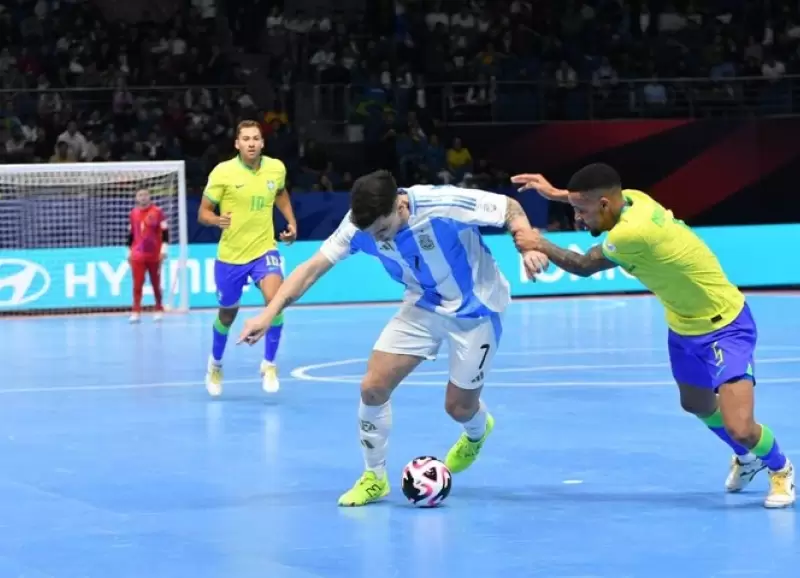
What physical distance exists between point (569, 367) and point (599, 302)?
8458 mm

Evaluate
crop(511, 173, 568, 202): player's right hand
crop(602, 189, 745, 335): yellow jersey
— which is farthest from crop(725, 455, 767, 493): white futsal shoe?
crop(511, 173, 568, 202): player's right hand

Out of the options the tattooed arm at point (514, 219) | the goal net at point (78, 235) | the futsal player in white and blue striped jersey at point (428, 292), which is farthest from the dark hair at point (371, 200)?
the goal net at point (78, 235)

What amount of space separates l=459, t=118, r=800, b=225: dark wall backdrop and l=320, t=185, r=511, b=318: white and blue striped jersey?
19.1 metres

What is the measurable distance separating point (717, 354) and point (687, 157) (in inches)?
817

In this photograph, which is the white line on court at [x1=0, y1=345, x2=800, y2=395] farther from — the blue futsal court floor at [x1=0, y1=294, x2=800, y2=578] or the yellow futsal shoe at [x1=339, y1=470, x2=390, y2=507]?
the yellow futsal shoe at [x1=339, y1=470, x2=390, y2=507]

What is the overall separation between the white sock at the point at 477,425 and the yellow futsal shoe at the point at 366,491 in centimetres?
71

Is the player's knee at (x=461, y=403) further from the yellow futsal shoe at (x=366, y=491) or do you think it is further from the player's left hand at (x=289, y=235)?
the player's left hand at (x=289, y=235)

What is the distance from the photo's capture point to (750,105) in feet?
94.4

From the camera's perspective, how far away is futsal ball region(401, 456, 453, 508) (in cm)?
815

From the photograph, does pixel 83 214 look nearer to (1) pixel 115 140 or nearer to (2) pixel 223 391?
(1) pixel 115 140

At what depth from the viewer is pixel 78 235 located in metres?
23.2

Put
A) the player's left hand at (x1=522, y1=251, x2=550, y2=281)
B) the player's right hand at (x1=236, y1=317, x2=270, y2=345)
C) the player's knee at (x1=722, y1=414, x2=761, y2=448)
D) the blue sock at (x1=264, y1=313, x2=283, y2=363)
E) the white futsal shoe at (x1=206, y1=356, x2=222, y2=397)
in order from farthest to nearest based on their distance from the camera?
the blue sock at (x1=264, y1=313, x2=283, y2=363)
the white futsal shoe at (x1=206, y1=356, x2=222, y2=397)
the player's knee at (x1=722, y1=414, x2=761, y2=448)
the player's right hand at (x1=236, y1=317, x2=270, y2=345)
the player's left hand at (x1=522, y1=251, x2=550, y2=281)

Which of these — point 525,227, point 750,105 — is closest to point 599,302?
point 750,105

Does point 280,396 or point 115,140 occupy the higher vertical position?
point 115,140
